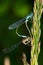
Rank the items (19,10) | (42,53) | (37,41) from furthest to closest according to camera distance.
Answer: (19,10), (42,53), (37,41)

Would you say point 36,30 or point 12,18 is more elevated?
point 36,30

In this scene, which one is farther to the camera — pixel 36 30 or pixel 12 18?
pixel 12 18

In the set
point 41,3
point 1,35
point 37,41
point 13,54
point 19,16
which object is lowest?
point 13,54

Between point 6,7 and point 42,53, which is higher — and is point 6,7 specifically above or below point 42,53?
above

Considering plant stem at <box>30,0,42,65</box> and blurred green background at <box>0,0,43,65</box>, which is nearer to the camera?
plant stem at <box>30,0,42,65</box>

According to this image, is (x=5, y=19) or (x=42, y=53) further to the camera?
(x=5, y=19)

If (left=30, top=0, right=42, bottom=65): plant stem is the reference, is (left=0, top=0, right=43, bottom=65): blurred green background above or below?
below

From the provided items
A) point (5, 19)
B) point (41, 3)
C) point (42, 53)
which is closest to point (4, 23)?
point (5, 19)

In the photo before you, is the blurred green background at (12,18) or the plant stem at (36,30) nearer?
the plant stem at (36,30)

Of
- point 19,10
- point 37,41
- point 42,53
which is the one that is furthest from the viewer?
point 19,10

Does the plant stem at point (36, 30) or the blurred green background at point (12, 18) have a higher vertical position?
the plant stem at point (36, 30)

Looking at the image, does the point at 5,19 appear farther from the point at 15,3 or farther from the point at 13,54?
the point at 13,54
